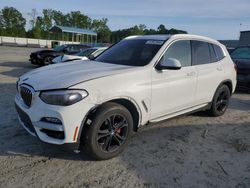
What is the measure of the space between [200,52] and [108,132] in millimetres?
2609

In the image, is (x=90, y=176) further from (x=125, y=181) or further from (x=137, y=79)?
(x=137, y=79)

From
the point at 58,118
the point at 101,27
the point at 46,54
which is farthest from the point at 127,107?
the point at 101,27

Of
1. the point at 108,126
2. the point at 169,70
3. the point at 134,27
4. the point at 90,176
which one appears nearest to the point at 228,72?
the point at 169,70

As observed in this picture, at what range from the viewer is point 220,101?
20.4 feet

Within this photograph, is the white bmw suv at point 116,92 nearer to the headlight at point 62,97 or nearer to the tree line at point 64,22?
→ the headlight at point 62,97

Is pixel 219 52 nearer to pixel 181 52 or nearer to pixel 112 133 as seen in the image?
pixel 181 52

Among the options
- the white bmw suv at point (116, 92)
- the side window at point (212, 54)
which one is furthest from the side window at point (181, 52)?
the side window at point (212, 54)

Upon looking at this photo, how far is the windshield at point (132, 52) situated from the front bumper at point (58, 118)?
52.5 inches

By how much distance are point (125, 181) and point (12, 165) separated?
1499 mm

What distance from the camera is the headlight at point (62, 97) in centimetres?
348

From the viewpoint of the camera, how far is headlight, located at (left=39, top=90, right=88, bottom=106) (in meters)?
3.48

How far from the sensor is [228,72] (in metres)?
6.18

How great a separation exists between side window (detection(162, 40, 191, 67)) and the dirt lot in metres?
1.28

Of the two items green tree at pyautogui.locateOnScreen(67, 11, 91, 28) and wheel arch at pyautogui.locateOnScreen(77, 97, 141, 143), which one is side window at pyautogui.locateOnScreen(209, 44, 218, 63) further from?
green tree at pyautogui.locateOnScreen(67, 11, 91, 28)
